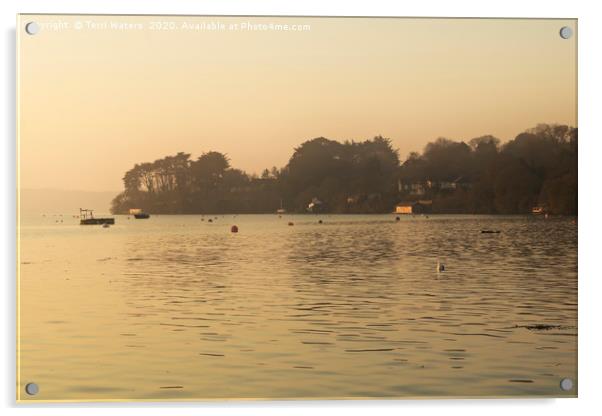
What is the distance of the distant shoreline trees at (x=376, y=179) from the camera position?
316 inches

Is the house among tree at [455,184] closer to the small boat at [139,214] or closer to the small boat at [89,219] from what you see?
the small boat at [139,214]

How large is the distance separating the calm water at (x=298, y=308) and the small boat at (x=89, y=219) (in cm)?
12

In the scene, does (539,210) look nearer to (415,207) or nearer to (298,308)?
(415,207)

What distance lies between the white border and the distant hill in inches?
5.5

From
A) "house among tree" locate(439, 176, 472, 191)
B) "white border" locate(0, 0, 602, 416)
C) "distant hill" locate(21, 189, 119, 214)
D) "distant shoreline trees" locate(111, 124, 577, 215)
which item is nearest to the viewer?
"white border" locate(0, 0, 602, 416)

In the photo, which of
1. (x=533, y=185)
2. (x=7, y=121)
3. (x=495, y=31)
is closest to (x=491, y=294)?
(x=533, y=185)

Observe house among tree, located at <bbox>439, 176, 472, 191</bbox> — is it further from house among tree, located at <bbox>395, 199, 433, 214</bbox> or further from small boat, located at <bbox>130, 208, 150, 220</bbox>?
small boat, located at <bbox>130, 208, 150, 220</bbox>

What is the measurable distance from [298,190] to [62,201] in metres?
2.08

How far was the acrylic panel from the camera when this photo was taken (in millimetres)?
7293

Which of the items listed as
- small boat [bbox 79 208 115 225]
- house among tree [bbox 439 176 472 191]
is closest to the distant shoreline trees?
house among tree [bbox 439 176 472 191]

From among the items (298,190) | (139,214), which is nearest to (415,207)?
(298,190)

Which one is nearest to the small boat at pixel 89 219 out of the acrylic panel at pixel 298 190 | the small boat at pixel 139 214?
the acrylic panel at pixel 298 190

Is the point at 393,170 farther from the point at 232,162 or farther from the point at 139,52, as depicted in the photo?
the point at 139,52
